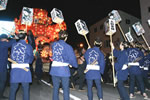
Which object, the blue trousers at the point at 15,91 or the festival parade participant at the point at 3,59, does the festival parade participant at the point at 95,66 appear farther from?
the festival parade participant at the point at 3,59

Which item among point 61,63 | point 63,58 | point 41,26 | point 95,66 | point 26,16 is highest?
point 41,26

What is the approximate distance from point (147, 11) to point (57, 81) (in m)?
22.2

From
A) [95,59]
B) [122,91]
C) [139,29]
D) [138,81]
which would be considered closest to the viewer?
[122,91]

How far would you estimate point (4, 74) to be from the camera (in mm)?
5184

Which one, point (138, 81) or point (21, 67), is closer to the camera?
point (21, 67)

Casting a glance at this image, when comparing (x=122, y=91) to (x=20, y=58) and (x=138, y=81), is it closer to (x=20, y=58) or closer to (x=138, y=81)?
(x=138, y=81)

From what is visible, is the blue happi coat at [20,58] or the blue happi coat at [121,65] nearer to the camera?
the blue happi coat at [20,58]

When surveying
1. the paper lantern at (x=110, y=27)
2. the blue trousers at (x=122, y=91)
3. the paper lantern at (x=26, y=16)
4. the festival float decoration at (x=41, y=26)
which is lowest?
the blue trousers at (x=122, y=91)

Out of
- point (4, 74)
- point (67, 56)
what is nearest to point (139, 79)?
point (67, 56)

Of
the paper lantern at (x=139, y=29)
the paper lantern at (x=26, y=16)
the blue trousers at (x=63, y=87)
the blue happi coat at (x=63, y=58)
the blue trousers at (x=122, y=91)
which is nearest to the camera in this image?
the blue trousers at (x=63, y=87)

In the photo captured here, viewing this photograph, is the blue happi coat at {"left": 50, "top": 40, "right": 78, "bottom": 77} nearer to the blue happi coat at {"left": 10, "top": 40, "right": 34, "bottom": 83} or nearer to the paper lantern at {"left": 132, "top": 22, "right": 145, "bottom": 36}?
the blue happi coat at {"left": 10, "top": 40, "right": 34, "bottom": 83}

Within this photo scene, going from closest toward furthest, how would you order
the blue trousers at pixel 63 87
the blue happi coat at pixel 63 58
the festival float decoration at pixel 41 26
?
the blue trousers at pixel 63 87, the blue happi coat at pixel 63 58, the festival float decoration at pixel 41 26

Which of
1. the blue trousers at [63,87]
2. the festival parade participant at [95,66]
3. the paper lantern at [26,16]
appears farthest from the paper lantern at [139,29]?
the blue trousers at [63,87]

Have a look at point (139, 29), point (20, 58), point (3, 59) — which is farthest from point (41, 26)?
point (20, 58)
